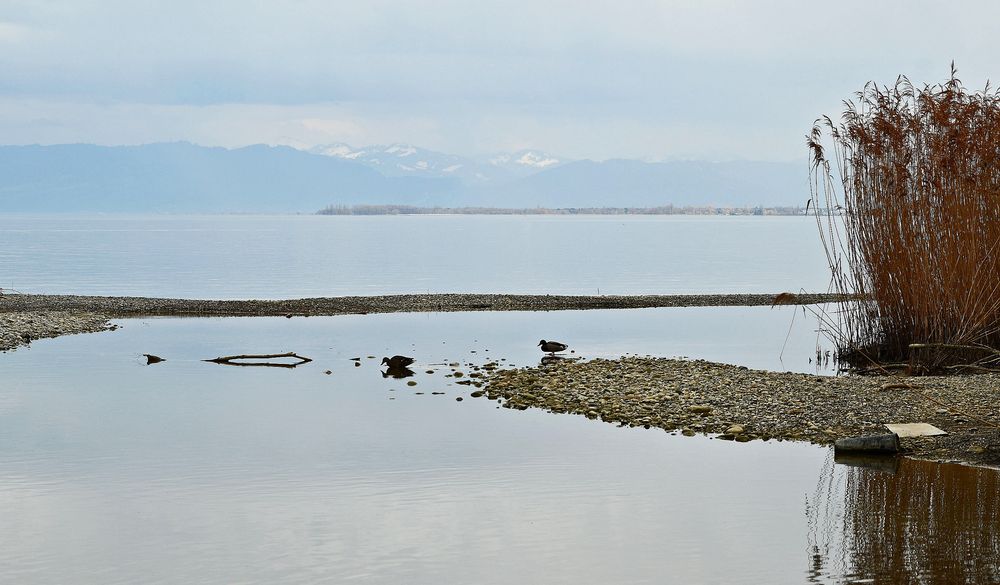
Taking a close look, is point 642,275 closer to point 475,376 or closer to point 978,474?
point 475,376

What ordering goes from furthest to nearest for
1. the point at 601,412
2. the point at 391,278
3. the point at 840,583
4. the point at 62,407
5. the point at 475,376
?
1. the point at 391,278
2. the point at 475,376
3. the point at 62,407
4. the point at 601,412
5. the point at 840,583

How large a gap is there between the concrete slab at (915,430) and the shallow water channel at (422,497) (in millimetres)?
1123

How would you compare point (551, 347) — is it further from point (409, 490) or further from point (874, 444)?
point (409, 490)

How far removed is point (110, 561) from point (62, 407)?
894cm

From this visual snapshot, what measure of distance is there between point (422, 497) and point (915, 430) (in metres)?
6.23

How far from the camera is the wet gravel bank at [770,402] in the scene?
1379 cm

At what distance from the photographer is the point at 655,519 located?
10281 millimetres

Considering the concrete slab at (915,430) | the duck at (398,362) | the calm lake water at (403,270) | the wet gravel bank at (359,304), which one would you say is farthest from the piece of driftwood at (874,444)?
the calm lake water at (403,270)

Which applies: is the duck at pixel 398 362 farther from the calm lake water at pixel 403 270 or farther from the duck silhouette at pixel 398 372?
the calm lake water at pixel 403 270

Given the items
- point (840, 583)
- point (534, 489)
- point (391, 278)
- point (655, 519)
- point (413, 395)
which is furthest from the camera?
point (391, 278)

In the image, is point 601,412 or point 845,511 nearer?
point 845,511

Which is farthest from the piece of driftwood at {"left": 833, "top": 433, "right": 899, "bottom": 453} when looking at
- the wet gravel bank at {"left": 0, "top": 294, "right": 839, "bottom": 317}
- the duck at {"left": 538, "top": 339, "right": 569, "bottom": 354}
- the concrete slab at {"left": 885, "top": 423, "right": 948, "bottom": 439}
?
the wet gravel bank at {"left": 0, "top": 294, "right": 839, "bottom": 317}

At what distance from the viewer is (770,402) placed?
15688 mm

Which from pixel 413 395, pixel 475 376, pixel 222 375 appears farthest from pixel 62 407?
pixel 475 376
